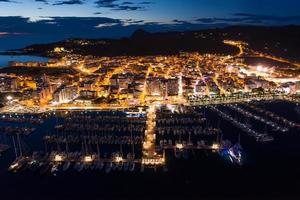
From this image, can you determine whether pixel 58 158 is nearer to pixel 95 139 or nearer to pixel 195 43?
pixel 95 139

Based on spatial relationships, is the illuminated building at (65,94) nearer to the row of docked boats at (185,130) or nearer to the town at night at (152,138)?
the town at night at (152,138)

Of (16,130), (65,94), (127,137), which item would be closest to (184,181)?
(127,137)

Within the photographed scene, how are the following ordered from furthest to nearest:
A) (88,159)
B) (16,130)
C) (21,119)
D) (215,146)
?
1. (21,119)
2. (16,130)
3. (215,146)
4. (88,159)

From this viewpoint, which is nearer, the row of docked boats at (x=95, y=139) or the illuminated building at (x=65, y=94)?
the row of docked boats at (x=95, y=139)

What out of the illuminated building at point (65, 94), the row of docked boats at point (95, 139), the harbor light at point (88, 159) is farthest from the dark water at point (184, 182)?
the illuminated building at point (65, 94)

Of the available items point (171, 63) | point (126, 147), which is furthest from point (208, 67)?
point (126, 147)

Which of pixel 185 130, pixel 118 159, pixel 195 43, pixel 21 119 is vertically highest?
pixel 118 159

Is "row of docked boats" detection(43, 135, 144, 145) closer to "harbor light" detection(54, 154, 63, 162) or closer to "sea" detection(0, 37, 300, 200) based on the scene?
"harbor light" detection(54, 154, 63, 162)
